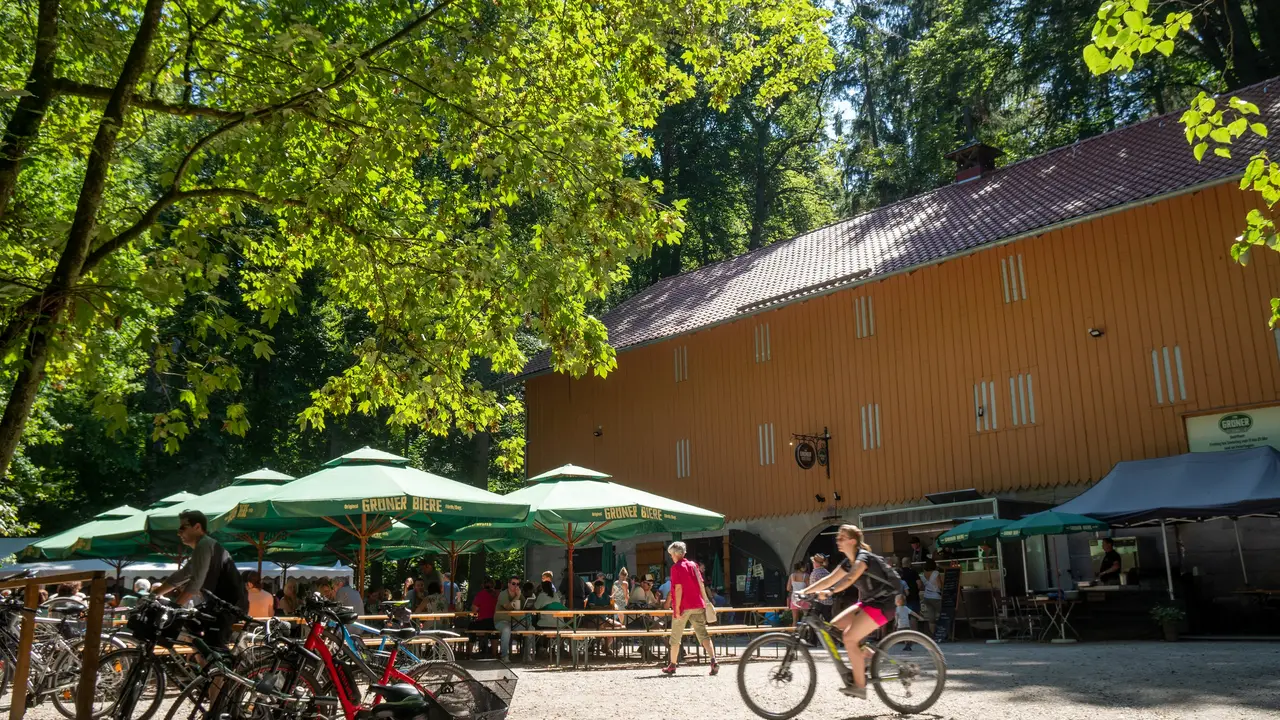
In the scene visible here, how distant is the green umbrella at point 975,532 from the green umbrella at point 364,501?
24.6 feet

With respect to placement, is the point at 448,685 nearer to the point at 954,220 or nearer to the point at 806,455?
the point at 806,455

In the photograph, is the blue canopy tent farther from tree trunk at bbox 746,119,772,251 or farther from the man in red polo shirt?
tree trunk at bbox 746,119,772,251

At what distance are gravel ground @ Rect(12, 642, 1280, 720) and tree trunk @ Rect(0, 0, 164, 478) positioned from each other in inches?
128

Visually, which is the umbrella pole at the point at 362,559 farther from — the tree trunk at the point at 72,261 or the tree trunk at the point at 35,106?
the tree trunk at the point at 35,106

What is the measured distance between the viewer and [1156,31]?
5.12 metres

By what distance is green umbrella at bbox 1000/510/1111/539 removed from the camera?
51.6 ft

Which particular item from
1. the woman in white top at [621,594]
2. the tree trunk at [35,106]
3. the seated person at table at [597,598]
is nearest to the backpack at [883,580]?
the tree trunk at [35,106]

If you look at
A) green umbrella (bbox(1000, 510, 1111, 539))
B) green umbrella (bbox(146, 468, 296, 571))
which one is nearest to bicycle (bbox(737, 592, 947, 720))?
green umbrella (bbox(146, 468, 296, 571))

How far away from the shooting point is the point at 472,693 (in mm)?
6465

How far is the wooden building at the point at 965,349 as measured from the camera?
1761cm

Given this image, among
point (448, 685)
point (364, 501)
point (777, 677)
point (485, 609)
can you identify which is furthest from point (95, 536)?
point (777, 677)

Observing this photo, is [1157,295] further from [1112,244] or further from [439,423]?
[439,423]

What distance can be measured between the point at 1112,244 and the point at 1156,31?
14.7 m

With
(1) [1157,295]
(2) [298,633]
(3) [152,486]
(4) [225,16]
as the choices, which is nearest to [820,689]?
(2) [298,633]
